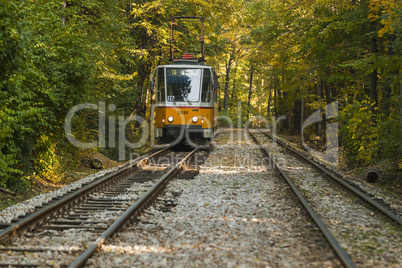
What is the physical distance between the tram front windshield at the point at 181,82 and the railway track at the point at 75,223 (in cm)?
701

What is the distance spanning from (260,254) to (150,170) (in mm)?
7000

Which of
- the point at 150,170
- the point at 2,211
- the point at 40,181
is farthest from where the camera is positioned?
the point at 150,170

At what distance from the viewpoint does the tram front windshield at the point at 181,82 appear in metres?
16.2

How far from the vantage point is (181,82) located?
53.4 ft

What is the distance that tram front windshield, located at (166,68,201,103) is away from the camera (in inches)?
639

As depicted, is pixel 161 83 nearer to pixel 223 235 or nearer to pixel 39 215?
pixel 39 215

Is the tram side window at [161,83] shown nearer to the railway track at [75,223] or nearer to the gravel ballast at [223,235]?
the railway track at [75,223]

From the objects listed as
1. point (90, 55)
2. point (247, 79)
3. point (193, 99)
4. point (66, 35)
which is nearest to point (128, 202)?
point (66, 35)

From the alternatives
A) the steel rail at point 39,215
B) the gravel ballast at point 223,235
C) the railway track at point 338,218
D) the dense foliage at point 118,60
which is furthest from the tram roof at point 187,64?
the steel rail at point 39,215

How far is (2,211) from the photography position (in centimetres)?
674

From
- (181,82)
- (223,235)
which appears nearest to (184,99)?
(181,82)

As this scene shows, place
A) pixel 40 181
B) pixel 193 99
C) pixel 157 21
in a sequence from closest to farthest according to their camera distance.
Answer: pixel 40 181 < pixel 193 99 < pixel 157 21

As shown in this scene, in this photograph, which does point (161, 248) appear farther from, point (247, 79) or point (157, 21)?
point (247, 79)

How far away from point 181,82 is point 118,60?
2.60m
